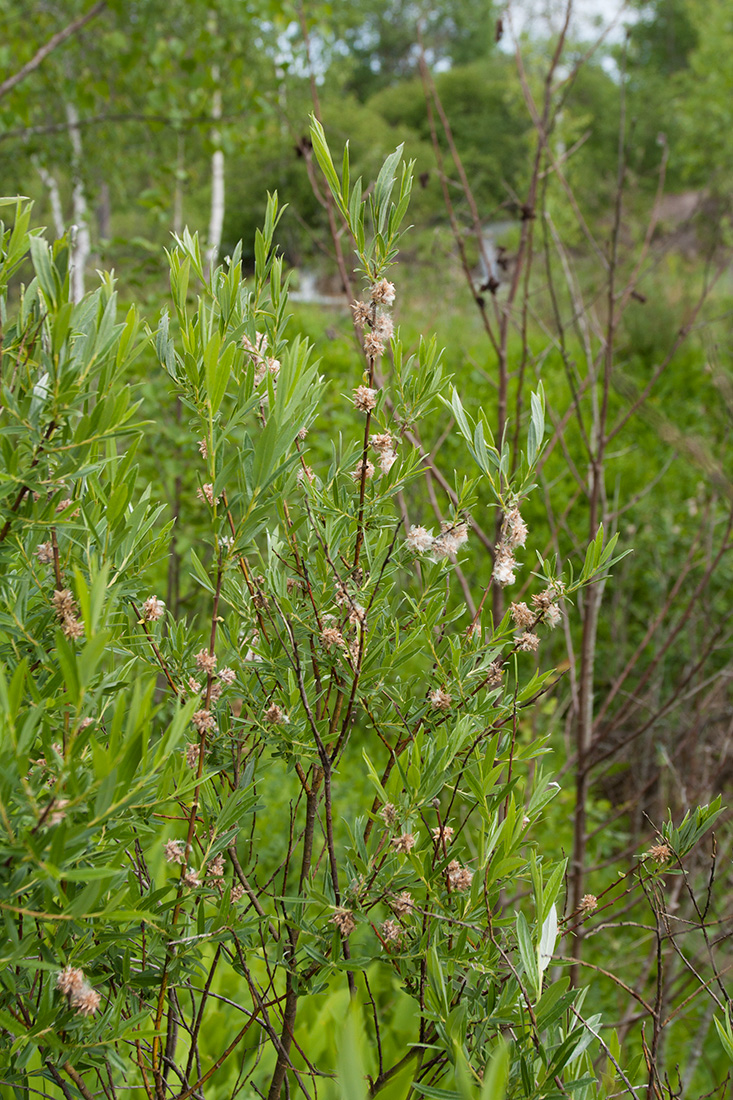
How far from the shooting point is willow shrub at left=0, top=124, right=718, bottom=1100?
2.01 feet

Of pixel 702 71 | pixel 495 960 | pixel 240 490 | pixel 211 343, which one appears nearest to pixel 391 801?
pixel 495 960

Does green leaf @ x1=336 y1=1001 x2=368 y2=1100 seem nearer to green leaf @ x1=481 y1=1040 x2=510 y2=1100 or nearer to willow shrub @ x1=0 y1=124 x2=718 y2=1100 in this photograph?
green leaf @ x1=481 y1=1040 x2=510 y2=1100

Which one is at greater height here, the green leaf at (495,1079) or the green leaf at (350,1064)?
the green leaf at (350,1064)

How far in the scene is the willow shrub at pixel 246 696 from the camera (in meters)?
0.61

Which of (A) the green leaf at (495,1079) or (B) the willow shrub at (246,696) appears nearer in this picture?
(A) the green leaf at (495,1079)

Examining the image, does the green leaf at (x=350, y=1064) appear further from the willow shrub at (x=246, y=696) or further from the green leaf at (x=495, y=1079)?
the willow shrub at (x=246, y=696)

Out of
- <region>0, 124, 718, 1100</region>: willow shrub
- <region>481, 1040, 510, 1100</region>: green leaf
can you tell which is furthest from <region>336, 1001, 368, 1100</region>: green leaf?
<region>0, 124, 718, 1100</region>: willow shrub

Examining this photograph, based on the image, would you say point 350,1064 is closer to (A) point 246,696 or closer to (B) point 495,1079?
(B) point 495,1079

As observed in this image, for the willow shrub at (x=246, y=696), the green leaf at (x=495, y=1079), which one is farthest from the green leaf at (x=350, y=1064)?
the willow shrub at (x=246, y=696)

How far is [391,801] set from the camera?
2.52 feet

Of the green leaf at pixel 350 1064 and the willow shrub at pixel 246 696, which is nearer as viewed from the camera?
the green leaf at pixel 350 1064

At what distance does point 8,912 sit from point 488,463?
0.56 meters

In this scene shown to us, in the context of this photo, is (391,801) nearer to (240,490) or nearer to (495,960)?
(495,960)

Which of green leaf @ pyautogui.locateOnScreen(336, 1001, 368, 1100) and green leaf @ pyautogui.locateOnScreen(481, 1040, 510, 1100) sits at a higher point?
green leaf @ pyautogui.locateOnScreen(336, 1001, 368, 1100)
